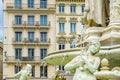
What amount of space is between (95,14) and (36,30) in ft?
185

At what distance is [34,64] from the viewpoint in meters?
71.2

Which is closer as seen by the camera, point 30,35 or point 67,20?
point 30,35

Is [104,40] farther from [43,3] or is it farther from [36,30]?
[43,3]

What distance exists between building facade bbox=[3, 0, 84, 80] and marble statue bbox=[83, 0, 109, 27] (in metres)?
55.3

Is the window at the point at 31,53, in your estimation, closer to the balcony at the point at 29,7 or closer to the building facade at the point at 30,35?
the building facade at the point at 30,35

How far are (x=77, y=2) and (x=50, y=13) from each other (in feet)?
15.3

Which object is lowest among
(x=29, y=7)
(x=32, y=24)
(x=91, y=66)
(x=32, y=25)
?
(x=91, y=66)

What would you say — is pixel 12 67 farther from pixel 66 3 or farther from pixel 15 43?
pixel 66 3

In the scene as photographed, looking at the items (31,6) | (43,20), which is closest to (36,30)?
(43,20)

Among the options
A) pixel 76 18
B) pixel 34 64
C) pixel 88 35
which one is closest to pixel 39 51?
pixel 34 64

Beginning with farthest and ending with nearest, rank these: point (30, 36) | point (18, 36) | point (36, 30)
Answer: point (18, 36) < point (36, 30) < point (30, 36)

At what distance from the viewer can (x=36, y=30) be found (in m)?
71.8

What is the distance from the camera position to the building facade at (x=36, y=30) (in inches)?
2808

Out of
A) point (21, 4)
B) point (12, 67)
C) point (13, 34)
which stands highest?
point (21, 4)
